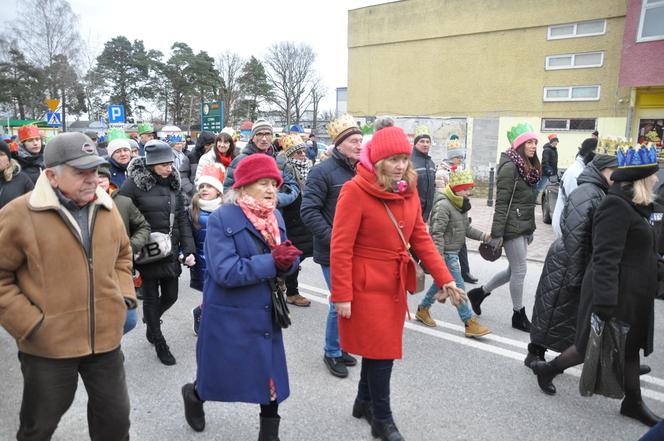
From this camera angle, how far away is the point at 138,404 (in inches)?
142

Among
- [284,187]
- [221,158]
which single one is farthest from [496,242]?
[221,158]

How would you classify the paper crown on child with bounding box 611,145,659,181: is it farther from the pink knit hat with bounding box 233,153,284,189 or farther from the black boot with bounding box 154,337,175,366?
the black boot with bounding box 154,337,175,366

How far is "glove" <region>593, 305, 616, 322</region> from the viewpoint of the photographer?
3129 mm

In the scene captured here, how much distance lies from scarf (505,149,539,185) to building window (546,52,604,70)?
1953 centimetres

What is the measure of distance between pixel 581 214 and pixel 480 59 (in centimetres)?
2278

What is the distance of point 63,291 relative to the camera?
2.33 metres

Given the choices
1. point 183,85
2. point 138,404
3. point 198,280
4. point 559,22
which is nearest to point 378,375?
point 138,404

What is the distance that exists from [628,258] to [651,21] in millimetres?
18629

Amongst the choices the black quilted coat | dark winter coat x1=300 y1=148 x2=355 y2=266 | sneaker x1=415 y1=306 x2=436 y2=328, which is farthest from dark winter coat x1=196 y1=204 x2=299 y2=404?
sneaker x1=415 y1=306 x2=436 y2=328

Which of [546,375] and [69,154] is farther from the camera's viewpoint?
[546,375]

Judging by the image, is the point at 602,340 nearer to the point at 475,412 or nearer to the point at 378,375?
the point at 475,412

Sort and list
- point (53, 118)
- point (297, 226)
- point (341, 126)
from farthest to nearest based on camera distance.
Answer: point (53, 118) < point (297, 226) < point (341, 126)

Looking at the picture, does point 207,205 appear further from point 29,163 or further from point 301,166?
point 29,163

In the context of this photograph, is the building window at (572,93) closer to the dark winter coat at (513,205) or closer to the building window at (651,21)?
the building window at (651,21)
